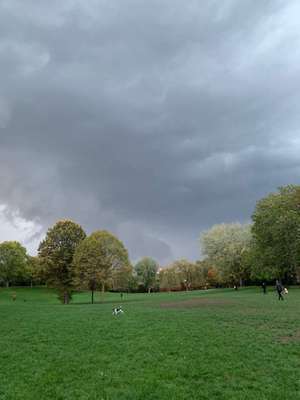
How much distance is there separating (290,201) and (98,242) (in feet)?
127

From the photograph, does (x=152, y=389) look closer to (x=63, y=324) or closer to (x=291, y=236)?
(x=63, y=324)

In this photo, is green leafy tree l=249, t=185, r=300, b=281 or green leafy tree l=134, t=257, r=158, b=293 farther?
green leafy tree l=134, t=257, r=158, b=293

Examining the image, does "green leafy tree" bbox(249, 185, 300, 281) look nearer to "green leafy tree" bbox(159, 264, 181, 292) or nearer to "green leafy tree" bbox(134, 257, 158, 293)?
"green leafy tree" bbox(159, 264, 181, 292)

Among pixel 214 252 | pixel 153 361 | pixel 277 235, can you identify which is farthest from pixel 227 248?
pixel 153 361

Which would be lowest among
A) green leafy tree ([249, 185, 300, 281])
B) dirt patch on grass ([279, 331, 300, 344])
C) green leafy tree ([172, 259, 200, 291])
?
dirt patch on grass ([279, 331, 300, 344])

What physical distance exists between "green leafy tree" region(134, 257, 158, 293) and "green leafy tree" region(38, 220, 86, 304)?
239 ft

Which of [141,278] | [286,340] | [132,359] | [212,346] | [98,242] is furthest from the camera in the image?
[141,278]

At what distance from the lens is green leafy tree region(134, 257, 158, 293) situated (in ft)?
446

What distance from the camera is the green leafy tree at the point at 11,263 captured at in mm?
120562

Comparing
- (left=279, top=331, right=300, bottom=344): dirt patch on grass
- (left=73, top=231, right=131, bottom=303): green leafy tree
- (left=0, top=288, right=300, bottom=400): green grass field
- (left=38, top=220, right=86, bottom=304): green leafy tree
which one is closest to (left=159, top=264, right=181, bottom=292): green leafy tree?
(left=38, top=220, right=86, bottom=304): green leafy tree

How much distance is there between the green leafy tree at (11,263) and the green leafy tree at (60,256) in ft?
209

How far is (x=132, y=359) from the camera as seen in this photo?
15.5 meters

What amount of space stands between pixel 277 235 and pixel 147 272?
76.1 metres

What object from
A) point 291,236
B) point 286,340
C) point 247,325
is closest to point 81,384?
point 286,340
